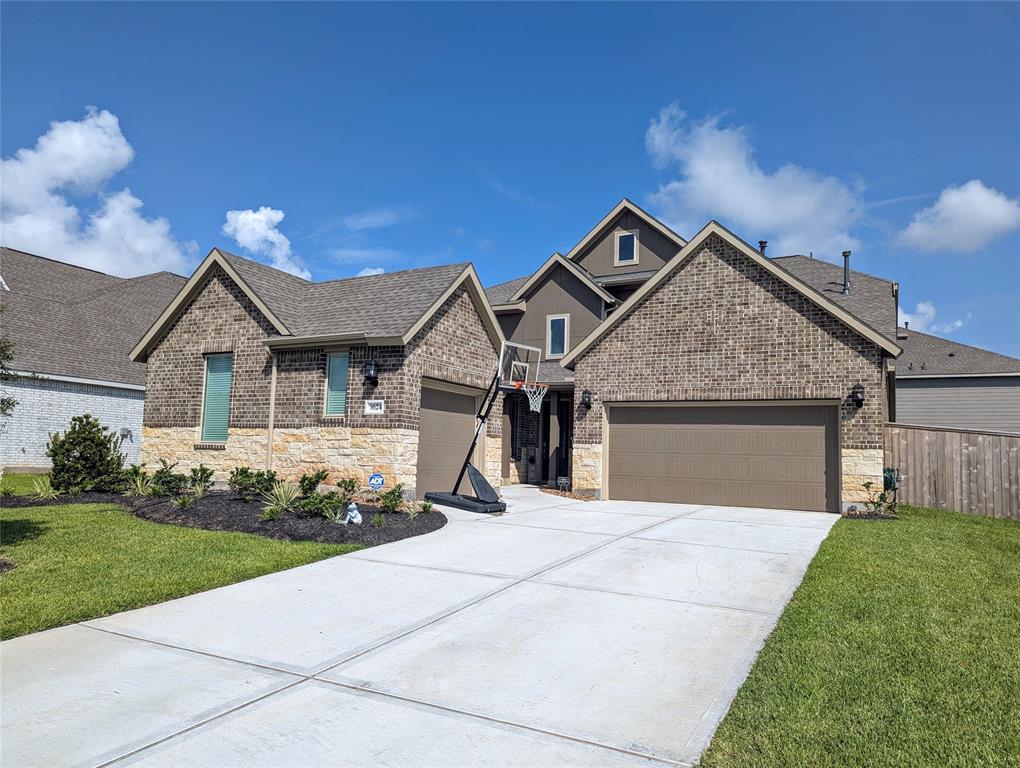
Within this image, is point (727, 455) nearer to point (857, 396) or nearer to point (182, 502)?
point (857, 396)

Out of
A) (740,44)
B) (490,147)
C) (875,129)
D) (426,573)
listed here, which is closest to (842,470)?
(875,129)

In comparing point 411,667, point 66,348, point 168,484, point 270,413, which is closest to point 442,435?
point 270,413

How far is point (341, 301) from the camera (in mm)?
16516

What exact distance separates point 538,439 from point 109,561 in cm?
1415

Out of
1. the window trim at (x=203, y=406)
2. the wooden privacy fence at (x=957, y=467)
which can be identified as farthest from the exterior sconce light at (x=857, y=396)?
the window trim at (x=203, y=406)

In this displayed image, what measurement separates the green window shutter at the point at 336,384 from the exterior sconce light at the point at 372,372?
87cm

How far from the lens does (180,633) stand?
5.75m

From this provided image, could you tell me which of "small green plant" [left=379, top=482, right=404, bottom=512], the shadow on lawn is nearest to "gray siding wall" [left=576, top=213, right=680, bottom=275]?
"small green plant" [left=379, top=482, right=404, bottom=512]

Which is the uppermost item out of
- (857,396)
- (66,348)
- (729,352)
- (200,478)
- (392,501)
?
(66,348)

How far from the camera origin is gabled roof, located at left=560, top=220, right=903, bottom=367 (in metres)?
14.0

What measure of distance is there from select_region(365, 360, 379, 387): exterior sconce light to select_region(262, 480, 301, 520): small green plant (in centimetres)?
270

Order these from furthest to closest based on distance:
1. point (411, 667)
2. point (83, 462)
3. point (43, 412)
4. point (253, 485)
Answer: point (43, 412) < point (83, 462) < point (253, 485) < point (411, 667)

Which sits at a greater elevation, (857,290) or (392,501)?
(857,290)

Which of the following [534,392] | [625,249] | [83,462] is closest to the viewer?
[83,462]
